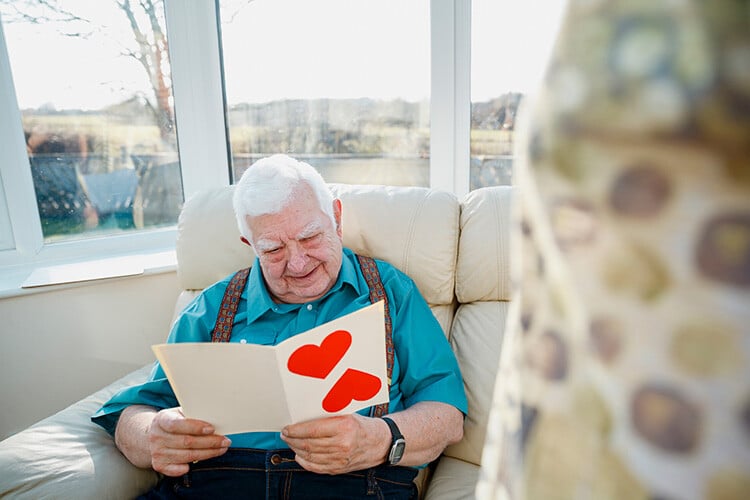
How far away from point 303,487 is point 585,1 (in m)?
1.09

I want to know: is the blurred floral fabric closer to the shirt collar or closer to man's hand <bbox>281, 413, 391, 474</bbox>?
man's hand <bbox>281, 413, 391, 474</bbox>

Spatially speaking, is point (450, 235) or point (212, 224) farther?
point (212, 224)

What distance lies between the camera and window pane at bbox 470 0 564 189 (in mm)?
1881

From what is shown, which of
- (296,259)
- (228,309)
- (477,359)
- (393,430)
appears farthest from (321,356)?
(477,359)

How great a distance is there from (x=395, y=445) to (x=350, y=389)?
0.70 feet

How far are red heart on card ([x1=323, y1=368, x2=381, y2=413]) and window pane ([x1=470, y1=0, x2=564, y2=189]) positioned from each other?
124cm

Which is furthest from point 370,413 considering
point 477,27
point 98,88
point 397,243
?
point 98,88

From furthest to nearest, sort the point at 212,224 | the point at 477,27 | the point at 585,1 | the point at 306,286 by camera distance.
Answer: the point at 477,27 < the point at 212,224 < the point at 306,286 < the point at 585,1

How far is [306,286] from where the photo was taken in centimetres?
135

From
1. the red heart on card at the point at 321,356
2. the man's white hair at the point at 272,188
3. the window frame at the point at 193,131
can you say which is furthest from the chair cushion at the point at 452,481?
the window frame at the point at 193,131

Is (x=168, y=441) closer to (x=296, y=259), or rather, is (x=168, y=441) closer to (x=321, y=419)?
(x=321, y=419)

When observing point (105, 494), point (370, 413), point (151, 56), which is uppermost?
point (151, 56)

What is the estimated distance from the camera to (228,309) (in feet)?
4.55

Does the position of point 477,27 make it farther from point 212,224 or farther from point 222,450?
point 222,450
